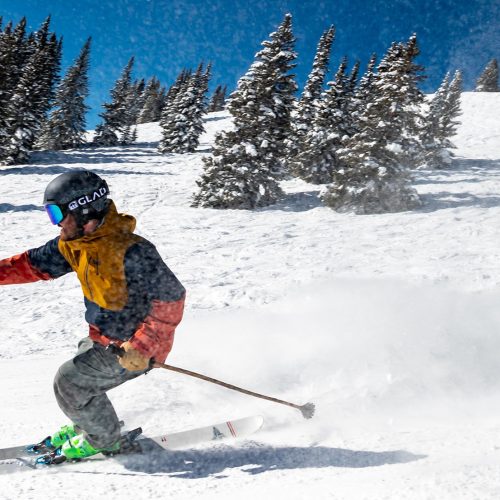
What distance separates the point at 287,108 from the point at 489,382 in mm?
17599

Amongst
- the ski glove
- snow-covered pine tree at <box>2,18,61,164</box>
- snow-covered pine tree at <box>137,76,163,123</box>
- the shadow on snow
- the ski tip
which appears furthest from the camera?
snow-covered pine tree at <box>137,76,163,123</box>

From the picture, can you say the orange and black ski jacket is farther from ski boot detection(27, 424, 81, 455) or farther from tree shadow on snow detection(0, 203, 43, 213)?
tree shadow on snow detection(0, 203, 43, 213)

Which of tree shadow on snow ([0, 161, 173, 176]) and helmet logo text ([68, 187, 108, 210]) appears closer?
helmet logo text ([68, 187, 108, 210])

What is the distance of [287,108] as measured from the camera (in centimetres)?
2061

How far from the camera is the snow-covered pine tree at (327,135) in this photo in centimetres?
2631

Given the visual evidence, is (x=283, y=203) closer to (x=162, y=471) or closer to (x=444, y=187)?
(x=444, y=187)

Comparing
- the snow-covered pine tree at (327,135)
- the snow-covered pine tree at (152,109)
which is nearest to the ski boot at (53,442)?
the snow-covered pine tree at (327,135)

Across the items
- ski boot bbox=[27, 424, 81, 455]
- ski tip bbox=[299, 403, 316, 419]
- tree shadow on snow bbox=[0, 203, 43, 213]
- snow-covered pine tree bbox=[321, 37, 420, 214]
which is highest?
snow-covered pine tree bbox=[321, 37, 420, 214]

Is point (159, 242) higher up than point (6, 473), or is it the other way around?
point (159, 242)

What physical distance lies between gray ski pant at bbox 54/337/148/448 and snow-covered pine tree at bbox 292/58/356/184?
23984mm

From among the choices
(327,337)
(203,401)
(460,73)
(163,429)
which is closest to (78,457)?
(163,429)

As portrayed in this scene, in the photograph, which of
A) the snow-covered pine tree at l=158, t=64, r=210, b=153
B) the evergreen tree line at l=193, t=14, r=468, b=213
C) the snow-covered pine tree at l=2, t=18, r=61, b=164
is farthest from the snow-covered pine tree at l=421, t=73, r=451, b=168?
the snow-covered pine tree at l=2, t=18, r=61, b=164

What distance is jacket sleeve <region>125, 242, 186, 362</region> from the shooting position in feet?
10.0

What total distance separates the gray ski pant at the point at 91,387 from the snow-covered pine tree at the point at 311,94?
2798 centimetres
